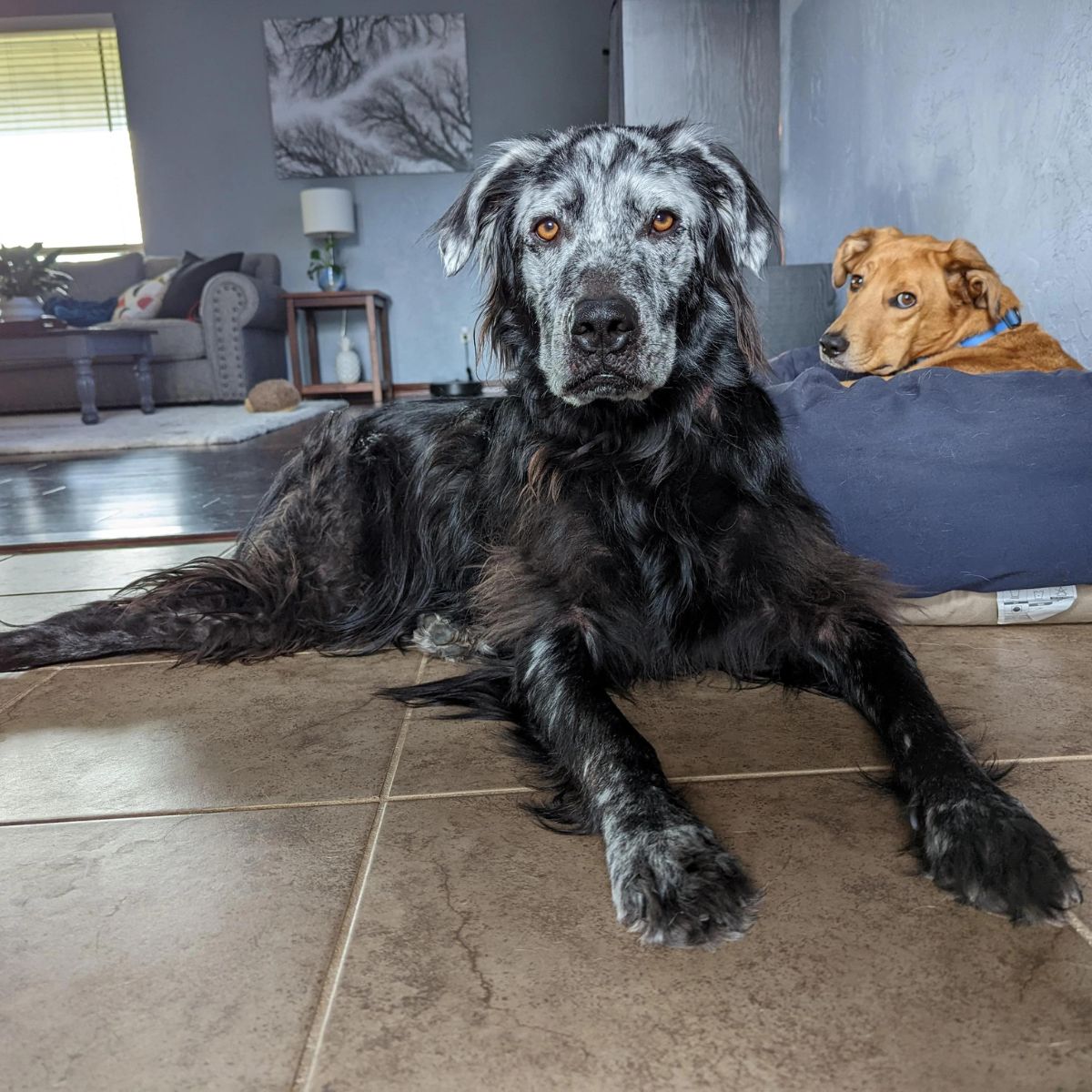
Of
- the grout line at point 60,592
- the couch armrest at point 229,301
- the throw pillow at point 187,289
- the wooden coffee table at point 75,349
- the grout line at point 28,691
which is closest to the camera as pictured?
the grout line at point 28,691

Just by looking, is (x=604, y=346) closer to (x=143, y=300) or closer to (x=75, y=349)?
(x=75, y=349)

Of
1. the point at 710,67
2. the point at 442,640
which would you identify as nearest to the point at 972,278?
the point at 442,640

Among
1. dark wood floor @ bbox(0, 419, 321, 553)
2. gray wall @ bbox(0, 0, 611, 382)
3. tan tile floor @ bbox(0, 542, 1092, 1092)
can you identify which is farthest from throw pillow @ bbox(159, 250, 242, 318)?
tan tile floor @ bbox(0, 542, 1092, 1092)

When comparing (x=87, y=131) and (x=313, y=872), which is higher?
(x=87, y=131)

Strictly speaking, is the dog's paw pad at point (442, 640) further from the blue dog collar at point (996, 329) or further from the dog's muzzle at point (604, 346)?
the blue dog collar at point (996, 329)

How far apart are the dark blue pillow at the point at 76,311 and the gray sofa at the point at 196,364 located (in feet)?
2.29

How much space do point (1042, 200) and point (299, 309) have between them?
8.61 m

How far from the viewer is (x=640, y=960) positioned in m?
1.01

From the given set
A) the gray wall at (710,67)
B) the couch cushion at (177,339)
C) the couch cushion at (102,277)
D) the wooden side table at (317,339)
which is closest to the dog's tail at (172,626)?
the gray wall at (710,67)

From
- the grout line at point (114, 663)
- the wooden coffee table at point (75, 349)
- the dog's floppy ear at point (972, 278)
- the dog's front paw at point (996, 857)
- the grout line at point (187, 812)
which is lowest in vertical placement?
the grout line at point (114, 663)

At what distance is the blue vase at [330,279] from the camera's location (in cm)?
995

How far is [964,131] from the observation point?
340 centimetres

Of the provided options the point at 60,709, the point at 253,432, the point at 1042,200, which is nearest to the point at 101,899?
the point at 60,709

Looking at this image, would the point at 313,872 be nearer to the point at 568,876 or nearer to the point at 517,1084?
the point at 568,876
